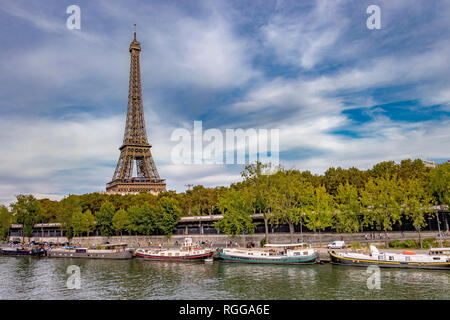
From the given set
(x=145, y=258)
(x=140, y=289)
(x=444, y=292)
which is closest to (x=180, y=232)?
(x=145, y=258)

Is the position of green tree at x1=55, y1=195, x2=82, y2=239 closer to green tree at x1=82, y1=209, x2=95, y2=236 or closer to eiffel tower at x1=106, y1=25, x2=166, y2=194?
green tree at x1=82, y1=209, x2=95, y2=236

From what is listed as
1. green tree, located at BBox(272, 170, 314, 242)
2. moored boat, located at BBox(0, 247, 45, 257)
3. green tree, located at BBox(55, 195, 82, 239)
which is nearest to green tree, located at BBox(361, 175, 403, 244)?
green tree, located at BBox(272, 170, 314, 242)

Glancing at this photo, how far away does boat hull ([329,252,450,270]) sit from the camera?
47219 millimetres

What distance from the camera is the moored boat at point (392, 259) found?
155 ft

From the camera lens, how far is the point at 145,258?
240 feet

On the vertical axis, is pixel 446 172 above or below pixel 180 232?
above

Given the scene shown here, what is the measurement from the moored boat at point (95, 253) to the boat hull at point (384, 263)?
4402 cm

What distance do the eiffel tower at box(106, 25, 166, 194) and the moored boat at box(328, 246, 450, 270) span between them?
103507mm

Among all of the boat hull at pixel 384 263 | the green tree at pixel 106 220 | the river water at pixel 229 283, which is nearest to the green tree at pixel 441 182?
the boat hull at pixel 384 263

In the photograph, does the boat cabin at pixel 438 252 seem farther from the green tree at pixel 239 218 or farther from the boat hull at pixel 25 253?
the boat hull at pixel 25 253

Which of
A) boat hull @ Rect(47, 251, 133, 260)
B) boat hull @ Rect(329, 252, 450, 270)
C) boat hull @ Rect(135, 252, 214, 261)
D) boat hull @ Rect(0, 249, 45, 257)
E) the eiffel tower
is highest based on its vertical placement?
the eiffel tower

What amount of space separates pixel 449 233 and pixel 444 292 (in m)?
32.5

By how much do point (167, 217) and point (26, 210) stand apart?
54.1m

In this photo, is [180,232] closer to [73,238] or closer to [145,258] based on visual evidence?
[145,258]
